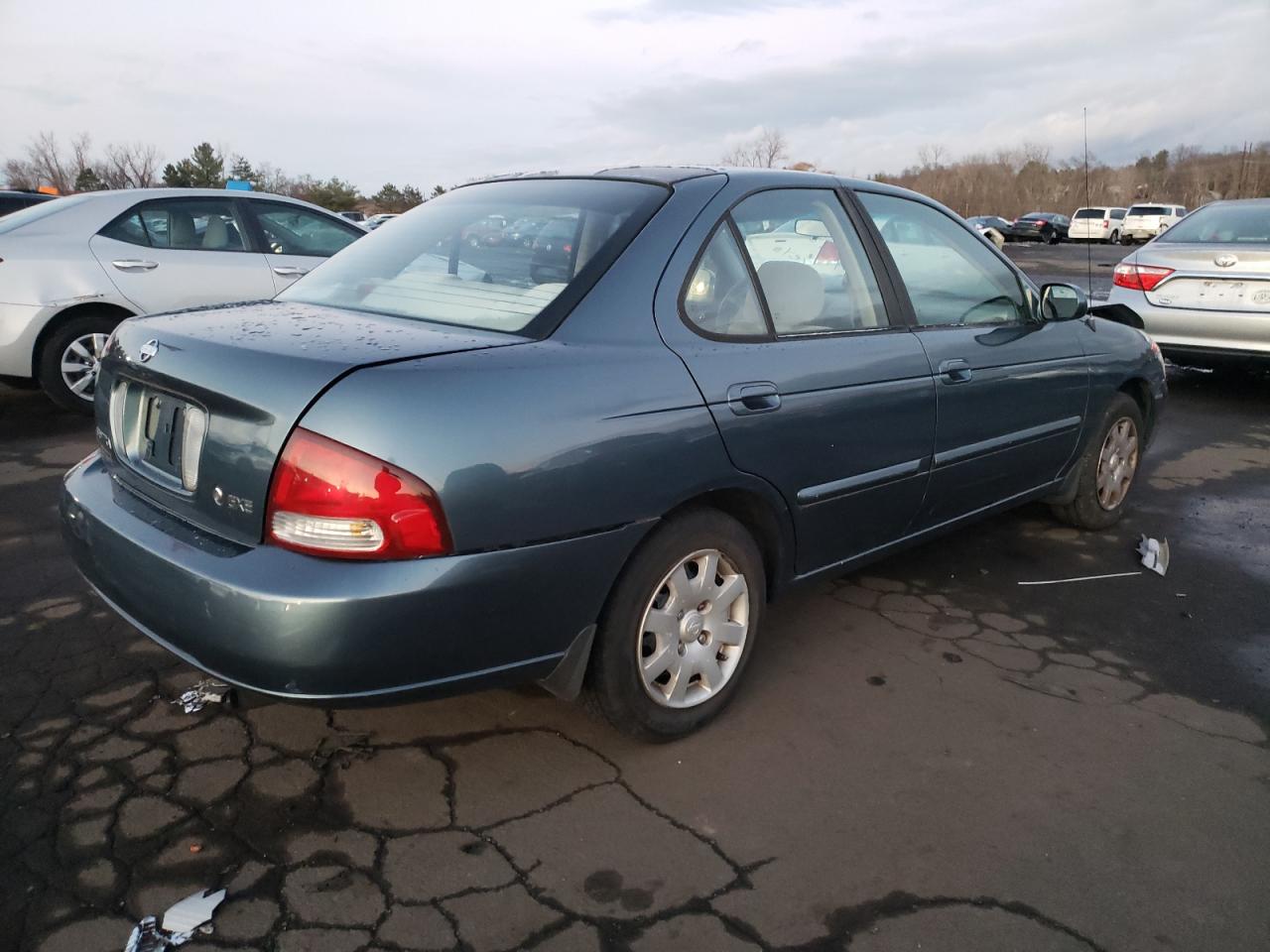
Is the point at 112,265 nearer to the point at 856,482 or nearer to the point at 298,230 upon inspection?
the point at 298,230

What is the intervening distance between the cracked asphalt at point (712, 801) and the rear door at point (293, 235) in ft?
12.4

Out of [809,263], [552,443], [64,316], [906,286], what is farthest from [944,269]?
[64,316]

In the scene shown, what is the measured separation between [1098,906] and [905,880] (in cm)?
42

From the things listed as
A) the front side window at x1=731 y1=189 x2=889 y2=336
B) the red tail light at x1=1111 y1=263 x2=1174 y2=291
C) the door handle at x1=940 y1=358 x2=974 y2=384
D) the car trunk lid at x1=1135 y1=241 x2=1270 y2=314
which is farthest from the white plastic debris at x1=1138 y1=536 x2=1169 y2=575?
the red tail light at x1=1111 y1=263 x2=1174 y2=291

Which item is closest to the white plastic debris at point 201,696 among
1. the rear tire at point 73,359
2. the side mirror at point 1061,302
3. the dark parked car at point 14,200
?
the side mirror at point 1061,302

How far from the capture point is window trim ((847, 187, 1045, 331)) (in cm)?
331

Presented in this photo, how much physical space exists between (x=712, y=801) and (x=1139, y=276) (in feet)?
22.5

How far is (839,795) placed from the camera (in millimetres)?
2510

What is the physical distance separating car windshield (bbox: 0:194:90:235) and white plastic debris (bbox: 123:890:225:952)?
559 centimetres

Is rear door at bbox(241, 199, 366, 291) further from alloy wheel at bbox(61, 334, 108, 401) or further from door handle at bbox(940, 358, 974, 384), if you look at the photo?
door handle at bbox(940, 358, 974, 384)

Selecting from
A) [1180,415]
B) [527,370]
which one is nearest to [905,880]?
[527,370]

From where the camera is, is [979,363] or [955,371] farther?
[979,363]

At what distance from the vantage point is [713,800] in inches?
97.5

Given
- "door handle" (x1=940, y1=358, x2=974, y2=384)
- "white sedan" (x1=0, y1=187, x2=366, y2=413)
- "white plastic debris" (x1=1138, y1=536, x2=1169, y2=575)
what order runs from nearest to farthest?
"door handle" (x1=940, y1=358, x2=974, y2=384)
"white plastic debris" (x1=1138, y1=536, x2=1169, y2=575)
"white sedan" (x1=0, y1=187, x2=366, y2=413)
